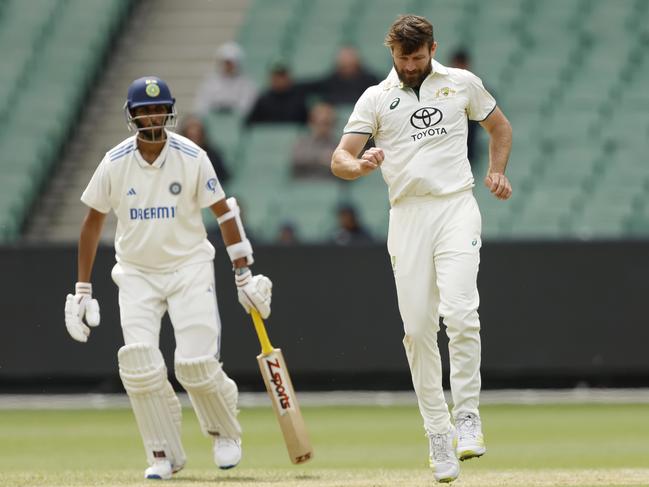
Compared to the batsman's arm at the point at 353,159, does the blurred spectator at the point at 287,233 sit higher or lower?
lower

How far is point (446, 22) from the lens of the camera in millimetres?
16375

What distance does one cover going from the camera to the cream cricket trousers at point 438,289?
6.93 meters

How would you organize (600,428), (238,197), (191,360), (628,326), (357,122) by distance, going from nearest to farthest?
(357,122) < (191,360) < (600,428) < (628,326) < (238,197)

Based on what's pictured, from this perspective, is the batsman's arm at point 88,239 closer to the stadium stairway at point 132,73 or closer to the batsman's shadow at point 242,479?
the batsman's shadow at point 242,479

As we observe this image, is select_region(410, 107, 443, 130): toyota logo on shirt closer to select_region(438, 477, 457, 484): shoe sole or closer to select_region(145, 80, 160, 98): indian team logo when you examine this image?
select_region(145, 80, 160, 98): indian team logo

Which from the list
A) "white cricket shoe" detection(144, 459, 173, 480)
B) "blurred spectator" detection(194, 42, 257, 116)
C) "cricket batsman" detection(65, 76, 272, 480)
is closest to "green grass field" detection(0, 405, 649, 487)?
"white cricket shoe" detection(144, 459, 173, 480)

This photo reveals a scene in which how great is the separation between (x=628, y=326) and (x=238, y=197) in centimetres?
391

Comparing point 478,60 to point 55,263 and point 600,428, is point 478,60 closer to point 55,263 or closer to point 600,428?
point 55,263

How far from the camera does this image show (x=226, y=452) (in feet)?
26.3

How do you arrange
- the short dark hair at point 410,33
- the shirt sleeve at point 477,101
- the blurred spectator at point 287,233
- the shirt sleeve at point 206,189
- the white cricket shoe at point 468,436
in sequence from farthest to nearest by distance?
the blurred spectator at point 287,233 → the shirt sleeve at point 206,189 → the shirt sleeve at point 477,101 → the short dark hair at point 410,33 → the white cricket shoe at point 468,436

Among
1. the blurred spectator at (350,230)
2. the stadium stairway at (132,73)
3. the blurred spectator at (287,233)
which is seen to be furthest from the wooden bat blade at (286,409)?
the stadium stairway at (132,73)

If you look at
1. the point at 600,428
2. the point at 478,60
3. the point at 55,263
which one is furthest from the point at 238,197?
the point at 600,428

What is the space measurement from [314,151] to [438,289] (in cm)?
759

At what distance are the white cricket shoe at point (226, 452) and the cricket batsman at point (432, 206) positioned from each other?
1.28 meters
